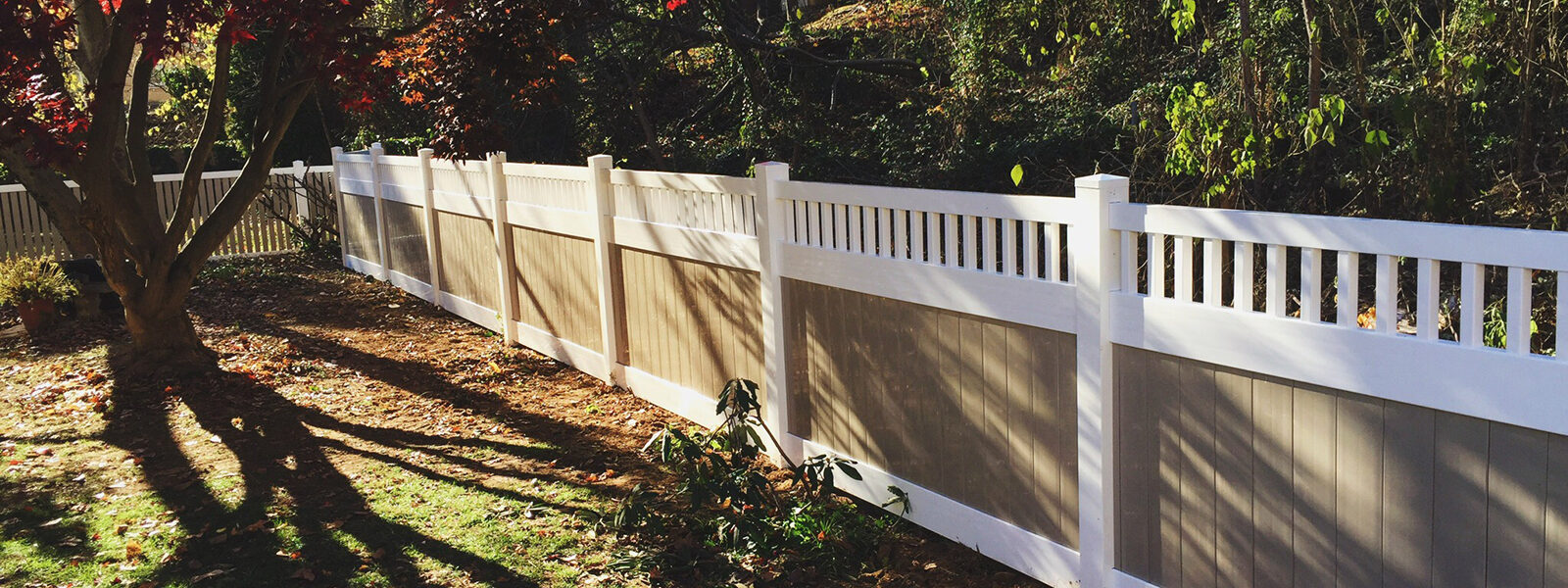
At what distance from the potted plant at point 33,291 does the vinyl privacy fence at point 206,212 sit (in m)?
4.40

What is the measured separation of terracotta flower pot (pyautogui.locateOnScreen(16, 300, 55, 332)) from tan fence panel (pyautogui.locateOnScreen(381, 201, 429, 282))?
3.17m

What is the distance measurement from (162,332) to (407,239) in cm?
384

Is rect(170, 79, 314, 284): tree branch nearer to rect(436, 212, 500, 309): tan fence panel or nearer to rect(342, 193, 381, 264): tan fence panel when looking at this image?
rect(436, 212, 500, 309): tan fence panel

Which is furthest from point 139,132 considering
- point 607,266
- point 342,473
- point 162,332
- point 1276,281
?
point 1276,281

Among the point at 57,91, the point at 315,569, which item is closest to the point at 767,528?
the point at 315,569

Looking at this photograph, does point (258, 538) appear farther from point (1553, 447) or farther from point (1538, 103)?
point (1538, 103)

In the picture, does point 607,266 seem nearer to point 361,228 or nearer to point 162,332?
point 162,332

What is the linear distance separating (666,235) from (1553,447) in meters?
5.16

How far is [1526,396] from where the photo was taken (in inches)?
129

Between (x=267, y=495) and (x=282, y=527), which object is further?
(x=267, y=495)

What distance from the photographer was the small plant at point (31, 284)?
35.0 ft

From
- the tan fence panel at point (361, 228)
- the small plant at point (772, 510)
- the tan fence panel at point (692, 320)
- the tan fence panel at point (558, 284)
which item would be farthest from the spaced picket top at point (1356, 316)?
the tan fence panel at point (361, 228)

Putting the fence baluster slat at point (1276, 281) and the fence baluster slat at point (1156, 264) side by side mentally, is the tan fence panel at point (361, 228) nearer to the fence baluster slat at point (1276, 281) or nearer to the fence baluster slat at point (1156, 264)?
the fence baluster slat at point (1156, 264)

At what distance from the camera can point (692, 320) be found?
747 cm
